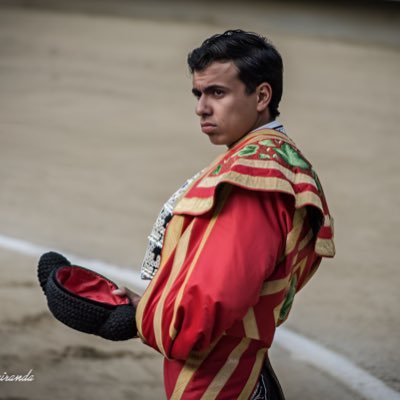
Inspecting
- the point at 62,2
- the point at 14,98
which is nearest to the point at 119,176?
the point at 14,98

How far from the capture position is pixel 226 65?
1.94m

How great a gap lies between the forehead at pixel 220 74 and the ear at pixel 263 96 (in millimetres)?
54

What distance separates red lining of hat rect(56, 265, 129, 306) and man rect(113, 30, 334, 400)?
45mm

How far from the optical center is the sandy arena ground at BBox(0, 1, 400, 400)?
12.4 ft

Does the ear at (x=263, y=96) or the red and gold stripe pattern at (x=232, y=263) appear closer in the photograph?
the red and gold stripe pattern at (x=232, y=263)

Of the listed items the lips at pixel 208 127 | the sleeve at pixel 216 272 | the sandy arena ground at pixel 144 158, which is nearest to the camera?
the sleeve at pixel 216 272

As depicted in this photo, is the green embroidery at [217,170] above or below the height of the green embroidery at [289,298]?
above

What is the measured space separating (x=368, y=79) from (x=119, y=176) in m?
3.56

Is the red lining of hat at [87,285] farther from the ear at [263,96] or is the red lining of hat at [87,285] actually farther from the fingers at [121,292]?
the ear at [263,96]

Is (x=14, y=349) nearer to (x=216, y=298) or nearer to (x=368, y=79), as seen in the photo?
(x=216, y=298)

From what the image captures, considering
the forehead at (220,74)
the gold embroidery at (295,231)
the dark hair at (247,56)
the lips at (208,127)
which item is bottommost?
the gold embroidery at (295,231)

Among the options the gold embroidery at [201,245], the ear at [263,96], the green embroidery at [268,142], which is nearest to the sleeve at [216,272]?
the gold embroidery at [201,245]

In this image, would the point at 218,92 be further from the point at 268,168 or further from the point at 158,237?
the point at 158,237

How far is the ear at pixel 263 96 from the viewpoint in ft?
6.40
